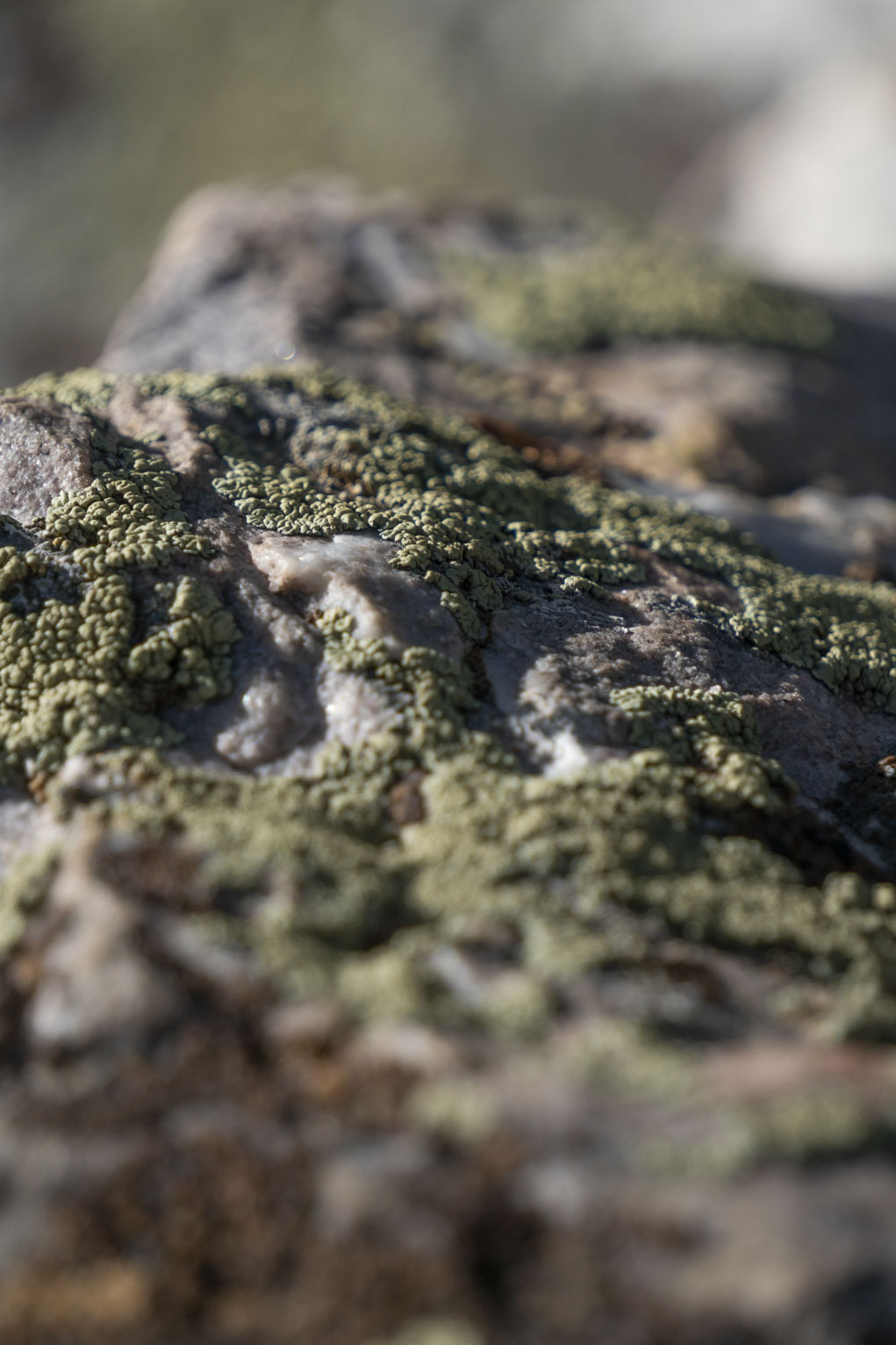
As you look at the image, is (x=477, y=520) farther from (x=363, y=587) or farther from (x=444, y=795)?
(x=444, y=795)

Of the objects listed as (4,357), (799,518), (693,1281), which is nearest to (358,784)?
(693,1281)

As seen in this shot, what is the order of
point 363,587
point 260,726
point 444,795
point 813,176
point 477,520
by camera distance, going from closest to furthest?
point 444,795 → point 260,726 → point 363,587 → point 477,520 → point 813,176

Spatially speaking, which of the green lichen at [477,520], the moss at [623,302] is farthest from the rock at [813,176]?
the green lichen at [477,520]

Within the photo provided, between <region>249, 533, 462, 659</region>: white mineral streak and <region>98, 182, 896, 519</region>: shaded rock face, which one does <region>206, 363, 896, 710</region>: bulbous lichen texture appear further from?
<region>98, 182, 896, 519</region>: shaded rock face

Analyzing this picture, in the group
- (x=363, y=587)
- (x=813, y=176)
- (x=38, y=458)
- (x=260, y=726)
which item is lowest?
(x=813, y=176)

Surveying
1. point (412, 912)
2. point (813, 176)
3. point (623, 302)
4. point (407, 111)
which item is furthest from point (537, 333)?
point (407, 111)

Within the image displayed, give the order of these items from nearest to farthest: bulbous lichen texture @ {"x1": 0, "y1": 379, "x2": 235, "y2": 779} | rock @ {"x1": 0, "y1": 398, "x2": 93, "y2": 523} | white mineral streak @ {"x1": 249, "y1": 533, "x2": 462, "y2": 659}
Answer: bulbous lichen texture @ {"x1": 0, "y1": 379, "x2": 235, "y2": 779} → white mineral streak @ {"x1": 249, "y1": 533, "x2": 462, "y2": 659} → rock @ {"x1": 0, "y1": 398, "x2": 93, "y2": 523}

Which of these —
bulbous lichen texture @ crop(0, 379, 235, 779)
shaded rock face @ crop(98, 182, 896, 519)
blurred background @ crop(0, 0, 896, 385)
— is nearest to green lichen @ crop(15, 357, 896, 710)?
bulbous lichen texture @ crop(0, 379, 235, 779)
